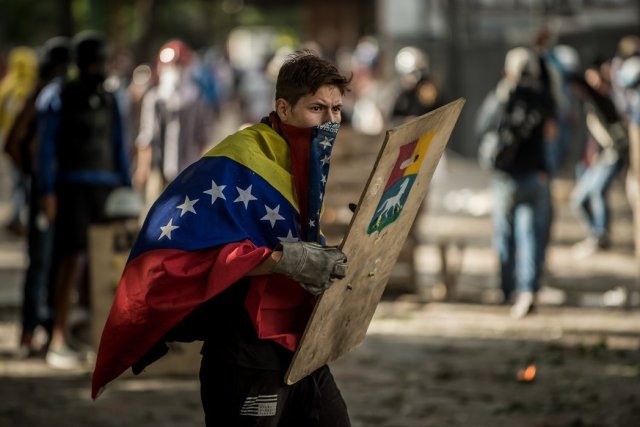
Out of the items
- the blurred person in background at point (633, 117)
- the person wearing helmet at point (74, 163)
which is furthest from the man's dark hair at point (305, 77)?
the blurred person in background at point (633, 117)

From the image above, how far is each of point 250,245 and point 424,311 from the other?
23.6ft

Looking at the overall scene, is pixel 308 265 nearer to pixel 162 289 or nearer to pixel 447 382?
pixel 162 289

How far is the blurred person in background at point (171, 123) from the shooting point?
45.5 ft

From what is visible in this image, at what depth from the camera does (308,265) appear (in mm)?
4039

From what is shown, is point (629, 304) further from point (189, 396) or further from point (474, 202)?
point (474, 202)

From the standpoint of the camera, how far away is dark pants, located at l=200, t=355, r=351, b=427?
4297 mm

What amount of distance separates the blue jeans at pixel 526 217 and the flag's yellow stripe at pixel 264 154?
6.66 m

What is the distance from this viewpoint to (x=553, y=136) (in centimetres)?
1084

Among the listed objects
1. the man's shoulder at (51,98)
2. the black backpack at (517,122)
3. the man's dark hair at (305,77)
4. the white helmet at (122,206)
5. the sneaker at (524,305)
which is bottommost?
the sneaker at (524,305)

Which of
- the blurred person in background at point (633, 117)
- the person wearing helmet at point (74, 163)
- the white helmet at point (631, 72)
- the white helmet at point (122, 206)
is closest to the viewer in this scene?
the person wearing helmet at point (74, 163)

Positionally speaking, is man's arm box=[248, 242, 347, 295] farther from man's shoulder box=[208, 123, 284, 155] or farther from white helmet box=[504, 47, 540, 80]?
white helmet box=[504, 47, 540, 80]

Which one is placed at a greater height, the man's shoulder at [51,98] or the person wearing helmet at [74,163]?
the man's shoulder at [51,98]

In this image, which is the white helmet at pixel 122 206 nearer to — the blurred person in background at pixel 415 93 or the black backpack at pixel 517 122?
the black backpack at pixel 517 122

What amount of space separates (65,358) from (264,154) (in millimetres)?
5061
